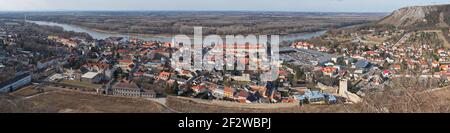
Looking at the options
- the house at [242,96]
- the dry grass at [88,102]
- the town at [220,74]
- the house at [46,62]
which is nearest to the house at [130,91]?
the town at [220,74]

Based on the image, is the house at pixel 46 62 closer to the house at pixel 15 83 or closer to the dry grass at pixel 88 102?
the house at pixel 15 83

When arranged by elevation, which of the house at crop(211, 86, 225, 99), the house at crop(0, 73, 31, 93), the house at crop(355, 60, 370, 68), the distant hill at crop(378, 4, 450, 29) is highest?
the distant hill at crop(378, 4, 450, 29)

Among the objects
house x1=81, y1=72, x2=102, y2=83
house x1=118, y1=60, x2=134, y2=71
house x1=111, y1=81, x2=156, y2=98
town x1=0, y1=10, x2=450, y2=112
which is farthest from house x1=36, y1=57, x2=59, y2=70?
house x1=111, y1=81, x2=156, y2=98

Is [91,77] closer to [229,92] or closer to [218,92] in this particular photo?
[218,92]

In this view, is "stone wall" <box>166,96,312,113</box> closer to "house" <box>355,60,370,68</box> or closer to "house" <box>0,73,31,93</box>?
"house" <box>0,73,31,93</box>

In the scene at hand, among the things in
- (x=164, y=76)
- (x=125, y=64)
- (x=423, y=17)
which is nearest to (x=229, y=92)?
(x=164, y=76)
